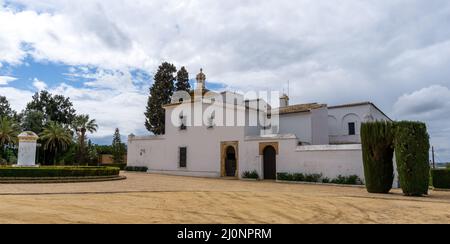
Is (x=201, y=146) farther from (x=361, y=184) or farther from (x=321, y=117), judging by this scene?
(x=361, y=184)

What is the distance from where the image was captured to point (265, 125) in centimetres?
2698

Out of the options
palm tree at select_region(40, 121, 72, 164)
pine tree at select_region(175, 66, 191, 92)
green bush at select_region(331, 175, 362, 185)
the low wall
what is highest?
pine tree at select_region(175, 66, 191, 92)

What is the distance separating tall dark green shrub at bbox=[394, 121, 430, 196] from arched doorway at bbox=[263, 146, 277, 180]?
976 cm

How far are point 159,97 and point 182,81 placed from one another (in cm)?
318

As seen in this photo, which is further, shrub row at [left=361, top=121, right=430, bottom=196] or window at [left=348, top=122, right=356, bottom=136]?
window at [left=348, top=122, right=356, bottom=136]

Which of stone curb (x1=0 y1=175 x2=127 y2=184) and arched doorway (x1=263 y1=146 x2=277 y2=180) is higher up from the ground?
arched doorway (x1=263 y1=146 x2=277 y2=180)

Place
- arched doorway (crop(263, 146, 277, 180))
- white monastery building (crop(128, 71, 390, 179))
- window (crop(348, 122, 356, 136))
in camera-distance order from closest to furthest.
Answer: white monastery building (crop(128, 71, 390, 179))
arched doorway (crop(263, 146, 277, 180))
window (crop(348, 122, 356, 136))

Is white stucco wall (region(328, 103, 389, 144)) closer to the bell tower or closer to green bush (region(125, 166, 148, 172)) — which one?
the bell tower

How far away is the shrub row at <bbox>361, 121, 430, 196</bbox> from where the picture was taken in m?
13.0

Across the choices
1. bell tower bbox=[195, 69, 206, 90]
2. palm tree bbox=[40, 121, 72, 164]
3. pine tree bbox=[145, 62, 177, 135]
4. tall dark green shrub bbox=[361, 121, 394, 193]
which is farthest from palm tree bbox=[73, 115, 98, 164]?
tall dark green shrub bbox=[361, 121, 394, 193]

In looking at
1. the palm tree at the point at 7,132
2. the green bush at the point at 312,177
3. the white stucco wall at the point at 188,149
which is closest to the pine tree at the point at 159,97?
the white stucco wall at the point at 188,149

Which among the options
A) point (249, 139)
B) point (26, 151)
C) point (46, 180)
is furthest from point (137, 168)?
point (46, 180)

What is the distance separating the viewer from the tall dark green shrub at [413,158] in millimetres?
Result: 12945
